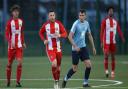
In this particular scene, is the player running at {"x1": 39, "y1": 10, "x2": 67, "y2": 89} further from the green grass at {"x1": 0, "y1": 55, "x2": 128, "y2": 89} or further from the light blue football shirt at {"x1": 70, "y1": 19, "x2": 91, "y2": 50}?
the green grass at {"x1": 0, "y1": 55, "x2": 128, "y2": 89}

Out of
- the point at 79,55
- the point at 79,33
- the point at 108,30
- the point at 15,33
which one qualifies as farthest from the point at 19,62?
the point at 108,30

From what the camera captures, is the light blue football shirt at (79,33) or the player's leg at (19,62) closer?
the light blue football shirt at (79,33)

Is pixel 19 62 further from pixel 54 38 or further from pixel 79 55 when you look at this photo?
pixel 79 55

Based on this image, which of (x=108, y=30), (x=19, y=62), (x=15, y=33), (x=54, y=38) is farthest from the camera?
(x=108, y=30)

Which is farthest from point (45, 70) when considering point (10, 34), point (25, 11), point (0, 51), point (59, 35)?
point (25, 11)

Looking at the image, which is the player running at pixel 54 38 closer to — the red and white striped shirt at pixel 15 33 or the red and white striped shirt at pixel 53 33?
the red and white striped shirt at pixel 53 33

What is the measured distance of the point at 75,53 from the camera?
62.1 ft

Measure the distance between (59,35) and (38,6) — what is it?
23.2 meters

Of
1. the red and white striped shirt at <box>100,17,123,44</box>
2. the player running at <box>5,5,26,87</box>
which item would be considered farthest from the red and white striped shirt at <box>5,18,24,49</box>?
the red and white striped shirt at <box>100,17,123,44</box>

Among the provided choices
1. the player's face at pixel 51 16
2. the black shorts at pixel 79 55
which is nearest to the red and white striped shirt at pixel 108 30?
the black shorts at pixel 79 55

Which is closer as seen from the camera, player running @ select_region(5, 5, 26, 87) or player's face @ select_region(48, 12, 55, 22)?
player's face @ select_region(48, 12, 55, 22)

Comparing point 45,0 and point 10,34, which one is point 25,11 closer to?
point 45,0

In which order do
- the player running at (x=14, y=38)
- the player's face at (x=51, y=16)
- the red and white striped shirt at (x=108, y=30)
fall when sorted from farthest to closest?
the red and white striped shirt at (x=108, y=30) → the player running at (x=14, y=38) → the player's face at (x=51, y=16)

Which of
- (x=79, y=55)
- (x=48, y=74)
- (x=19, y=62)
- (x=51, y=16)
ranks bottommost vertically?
(x=48, y=74)
